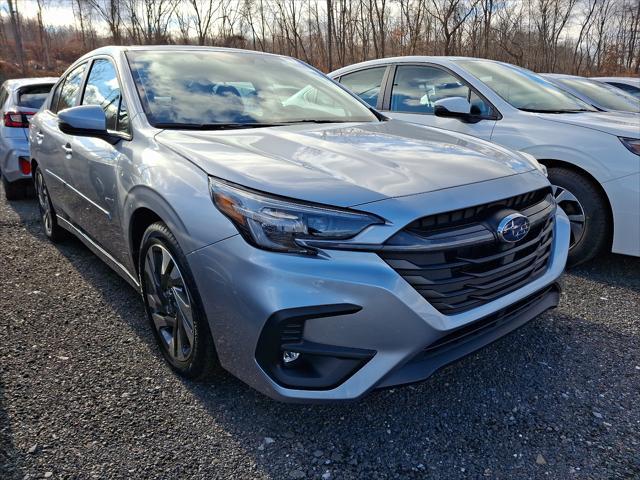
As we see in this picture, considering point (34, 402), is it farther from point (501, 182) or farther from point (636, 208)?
point (636, 208)

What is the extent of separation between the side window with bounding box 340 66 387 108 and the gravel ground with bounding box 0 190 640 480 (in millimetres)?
2951

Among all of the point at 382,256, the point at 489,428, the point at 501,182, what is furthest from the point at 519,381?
the point at 382,256

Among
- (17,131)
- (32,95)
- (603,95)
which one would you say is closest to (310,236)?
(17,131)

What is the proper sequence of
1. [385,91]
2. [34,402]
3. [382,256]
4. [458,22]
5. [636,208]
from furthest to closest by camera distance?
[458,22], [385,91], [636,208], [34,402], [382,256]

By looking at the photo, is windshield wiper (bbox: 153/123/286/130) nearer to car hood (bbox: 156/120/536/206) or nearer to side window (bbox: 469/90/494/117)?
car hood (bbox: 156/120/536/206)

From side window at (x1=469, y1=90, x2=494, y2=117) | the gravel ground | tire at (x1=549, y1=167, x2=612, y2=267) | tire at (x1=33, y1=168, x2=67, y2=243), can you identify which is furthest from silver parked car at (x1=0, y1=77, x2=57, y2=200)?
tire at (x1=549, y1=167, x2=612, y2=267)

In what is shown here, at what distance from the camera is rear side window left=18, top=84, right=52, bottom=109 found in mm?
5879

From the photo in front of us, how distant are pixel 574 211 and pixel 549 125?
0.69 metres

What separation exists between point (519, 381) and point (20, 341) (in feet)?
8.43

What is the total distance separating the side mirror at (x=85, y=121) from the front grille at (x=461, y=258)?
1729 millimetres

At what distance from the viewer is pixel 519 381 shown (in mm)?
2322

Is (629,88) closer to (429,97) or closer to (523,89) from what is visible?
(523,89)

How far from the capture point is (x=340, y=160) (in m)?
2.06

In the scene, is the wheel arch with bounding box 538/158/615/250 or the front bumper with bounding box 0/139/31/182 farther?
the front bumper with bounding box 0/139/31/182
